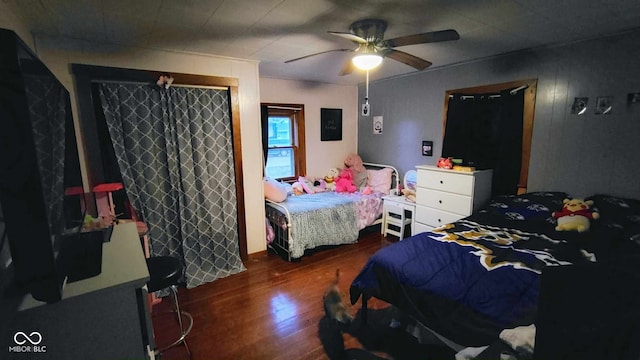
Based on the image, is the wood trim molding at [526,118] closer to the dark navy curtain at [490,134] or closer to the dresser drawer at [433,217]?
the dark navy curtain at [490,134]

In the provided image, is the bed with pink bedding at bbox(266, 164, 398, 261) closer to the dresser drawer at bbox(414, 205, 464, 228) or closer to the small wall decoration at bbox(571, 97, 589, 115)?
the dresser drawer at bbox(414, 205, 464, 228)

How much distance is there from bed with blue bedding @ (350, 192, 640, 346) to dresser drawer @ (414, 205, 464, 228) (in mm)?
636

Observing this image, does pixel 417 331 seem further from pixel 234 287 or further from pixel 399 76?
pixel 399 76

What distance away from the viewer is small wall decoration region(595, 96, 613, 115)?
2408 mm

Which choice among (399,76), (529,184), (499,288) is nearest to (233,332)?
(499,288)

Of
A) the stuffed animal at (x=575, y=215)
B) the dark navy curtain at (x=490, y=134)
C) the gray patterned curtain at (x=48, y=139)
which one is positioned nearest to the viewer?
the gray patterned curtain at (x=48, y=139)

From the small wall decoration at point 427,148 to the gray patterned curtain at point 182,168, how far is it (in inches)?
101

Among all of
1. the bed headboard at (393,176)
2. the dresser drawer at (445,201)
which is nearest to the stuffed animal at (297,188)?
the bed headboard at (393,176)

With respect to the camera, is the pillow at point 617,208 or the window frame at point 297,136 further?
the window frame at point 297,136

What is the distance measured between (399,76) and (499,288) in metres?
3.29

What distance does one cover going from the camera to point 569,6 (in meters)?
1.78

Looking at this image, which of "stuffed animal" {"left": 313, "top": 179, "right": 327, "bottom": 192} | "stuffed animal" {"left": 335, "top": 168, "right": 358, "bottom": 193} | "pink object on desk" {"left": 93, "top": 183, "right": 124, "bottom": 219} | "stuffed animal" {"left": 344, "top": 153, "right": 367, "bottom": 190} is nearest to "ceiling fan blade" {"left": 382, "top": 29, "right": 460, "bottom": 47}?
"pink object on desk" {"left": 93, "top": 183, "right": 124, "bottom": 219}

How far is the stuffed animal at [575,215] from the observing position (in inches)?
83.4

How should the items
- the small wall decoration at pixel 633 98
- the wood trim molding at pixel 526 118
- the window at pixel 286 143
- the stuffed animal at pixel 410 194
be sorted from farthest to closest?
1. the window at pixel 286 143
2. the stuffed animal at pixel 410 194
3. the wood trim molding at pixel 526 118
4. the small wall decoration at pixel 633 98
